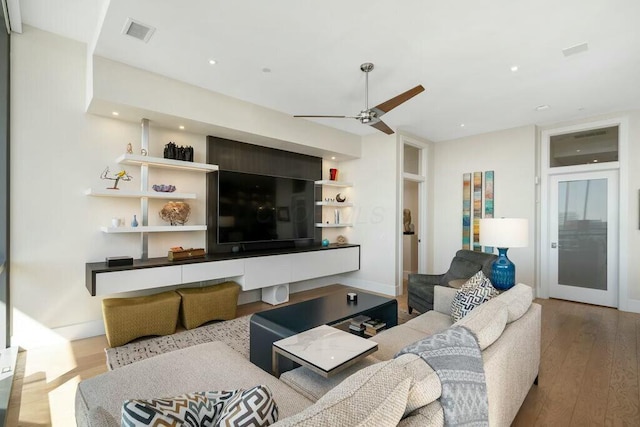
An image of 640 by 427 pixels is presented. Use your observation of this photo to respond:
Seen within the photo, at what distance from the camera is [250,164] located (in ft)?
14.8

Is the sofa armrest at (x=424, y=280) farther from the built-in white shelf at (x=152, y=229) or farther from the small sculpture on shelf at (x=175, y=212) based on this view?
the small sculpture on shelf at (x=175, y=212)

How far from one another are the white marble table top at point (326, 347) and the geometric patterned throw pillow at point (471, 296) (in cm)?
87

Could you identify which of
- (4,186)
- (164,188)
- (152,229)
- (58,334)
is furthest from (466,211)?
(4,186)

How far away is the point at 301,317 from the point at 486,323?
1.46 meters

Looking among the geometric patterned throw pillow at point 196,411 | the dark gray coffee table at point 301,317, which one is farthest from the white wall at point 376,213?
the geometric patterned throw pillow at point 196,411

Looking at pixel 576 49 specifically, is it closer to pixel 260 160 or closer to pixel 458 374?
pixel 458 374

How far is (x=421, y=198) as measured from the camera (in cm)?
581

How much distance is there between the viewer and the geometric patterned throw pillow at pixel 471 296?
233cm

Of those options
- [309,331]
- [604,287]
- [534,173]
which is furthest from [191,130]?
[604,287]

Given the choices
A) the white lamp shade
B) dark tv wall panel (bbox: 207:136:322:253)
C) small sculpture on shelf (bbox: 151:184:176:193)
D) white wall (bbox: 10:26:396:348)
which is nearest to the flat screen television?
dark tv wall panel (bbox: 207:136:322:253)

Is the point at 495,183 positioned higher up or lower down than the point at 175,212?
higher up

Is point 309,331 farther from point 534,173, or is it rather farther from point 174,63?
point 534,173

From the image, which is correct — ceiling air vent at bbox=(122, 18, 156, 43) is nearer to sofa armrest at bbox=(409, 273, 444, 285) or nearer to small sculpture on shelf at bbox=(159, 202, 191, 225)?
small sculpture on shelf at bbox=(159, 202, 191, 225)

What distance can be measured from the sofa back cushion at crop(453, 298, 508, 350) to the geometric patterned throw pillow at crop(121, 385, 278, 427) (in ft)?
3.32
